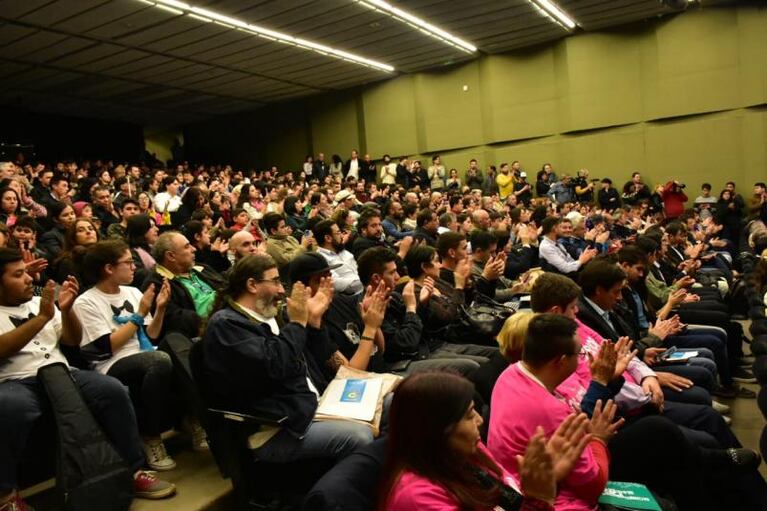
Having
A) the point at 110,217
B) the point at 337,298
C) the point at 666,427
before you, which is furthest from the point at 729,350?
the point at 110,217

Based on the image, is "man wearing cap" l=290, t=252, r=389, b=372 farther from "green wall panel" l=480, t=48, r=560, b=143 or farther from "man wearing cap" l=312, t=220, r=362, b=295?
"green wall panel" l=480, t=48, r=560, b=143

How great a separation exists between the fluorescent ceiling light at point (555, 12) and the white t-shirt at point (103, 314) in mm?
9975

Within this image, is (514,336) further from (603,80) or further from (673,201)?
(603,80)

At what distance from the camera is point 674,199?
38.8 ft

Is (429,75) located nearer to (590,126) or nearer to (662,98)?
(590,126)

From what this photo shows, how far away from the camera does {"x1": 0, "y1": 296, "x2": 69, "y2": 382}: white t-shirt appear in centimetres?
239

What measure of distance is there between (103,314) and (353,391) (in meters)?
1.32

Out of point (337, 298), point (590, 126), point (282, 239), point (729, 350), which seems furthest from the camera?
point (590, 126)

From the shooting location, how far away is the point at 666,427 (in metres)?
2.22

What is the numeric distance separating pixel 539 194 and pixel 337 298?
36.9 feet

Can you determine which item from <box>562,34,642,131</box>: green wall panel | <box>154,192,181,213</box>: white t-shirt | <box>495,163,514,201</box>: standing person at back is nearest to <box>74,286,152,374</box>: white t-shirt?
<box>154,192,181,213</box>: white t-shirt

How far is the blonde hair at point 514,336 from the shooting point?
2.51m

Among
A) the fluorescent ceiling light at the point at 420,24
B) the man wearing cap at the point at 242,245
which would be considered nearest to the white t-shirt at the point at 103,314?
the man wearing cap at the point at 242,245

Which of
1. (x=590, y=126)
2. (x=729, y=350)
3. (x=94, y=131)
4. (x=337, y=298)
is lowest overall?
(x=729, y=350)
